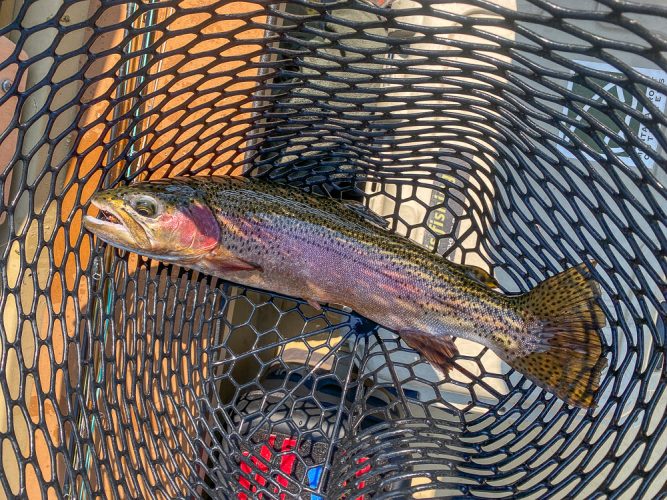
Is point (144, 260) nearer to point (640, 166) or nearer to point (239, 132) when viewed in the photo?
point (239, 132)

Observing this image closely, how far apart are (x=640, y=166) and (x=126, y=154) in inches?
56.0

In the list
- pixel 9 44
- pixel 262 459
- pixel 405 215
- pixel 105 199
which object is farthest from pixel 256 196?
pixel 9 44

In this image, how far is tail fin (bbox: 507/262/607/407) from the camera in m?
1.43

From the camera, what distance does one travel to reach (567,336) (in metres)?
1.46

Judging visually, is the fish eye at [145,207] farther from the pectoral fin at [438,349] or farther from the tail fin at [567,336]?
the tail fin at [567,336]

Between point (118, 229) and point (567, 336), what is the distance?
130 cm

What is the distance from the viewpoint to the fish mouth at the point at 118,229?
1.41 meters

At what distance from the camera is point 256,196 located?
1573 millimetres

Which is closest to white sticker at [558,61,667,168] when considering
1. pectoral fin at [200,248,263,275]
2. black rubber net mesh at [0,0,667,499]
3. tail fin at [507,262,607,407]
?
black rubber net mesh at [0,0,667,499]

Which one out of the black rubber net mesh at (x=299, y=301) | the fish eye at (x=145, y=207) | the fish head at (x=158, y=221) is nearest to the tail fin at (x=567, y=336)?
the black rubber net mesh at (x=299, y=301)

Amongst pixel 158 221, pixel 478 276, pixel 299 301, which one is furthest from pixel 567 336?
pixel 158 221

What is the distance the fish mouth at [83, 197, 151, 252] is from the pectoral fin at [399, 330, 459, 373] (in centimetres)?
87

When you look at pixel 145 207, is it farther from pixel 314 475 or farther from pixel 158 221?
pixel 314 475

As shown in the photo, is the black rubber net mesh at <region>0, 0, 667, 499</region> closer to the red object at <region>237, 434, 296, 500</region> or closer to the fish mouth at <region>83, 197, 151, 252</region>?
the red object at <region>237, 434, 296, 500</region>
